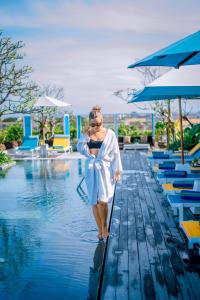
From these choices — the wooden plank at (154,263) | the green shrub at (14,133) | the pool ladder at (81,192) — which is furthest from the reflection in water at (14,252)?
the green shrub at (14,133)

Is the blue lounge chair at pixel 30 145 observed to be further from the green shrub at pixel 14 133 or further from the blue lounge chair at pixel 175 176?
the blue lounge chair at pixel 175 176

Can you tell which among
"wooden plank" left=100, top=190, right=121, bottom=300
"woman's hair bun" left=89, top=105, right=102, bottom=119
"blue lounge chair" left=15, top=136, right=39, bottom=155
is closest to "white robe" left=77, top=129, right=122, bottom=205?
"woman's hair bun" left=89, top=105, right=102, bottom=119

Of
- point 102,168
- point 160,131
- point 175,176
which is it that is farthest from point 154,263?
point 160,131

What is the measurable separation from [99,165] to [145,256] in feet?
4.13

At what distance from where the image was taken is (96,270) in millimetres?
4305

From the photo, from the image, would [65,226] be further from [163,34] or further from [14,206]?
[163,34]

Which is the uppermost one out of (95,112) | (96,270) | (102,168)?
(95,112)

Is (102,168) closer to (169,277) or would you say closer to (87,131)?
(87,131)

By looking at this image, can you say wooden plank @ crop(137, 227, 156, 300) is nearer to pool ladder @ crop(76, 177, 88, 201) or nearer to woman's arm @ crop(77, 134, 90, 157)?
woman's arm @ crop(77, 134, 90, 157)

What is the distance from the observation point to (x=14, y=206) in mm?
7543

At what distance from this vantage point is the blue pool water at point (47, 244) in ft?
13.0

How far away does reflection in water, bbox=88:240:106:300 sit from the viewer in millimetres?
3802

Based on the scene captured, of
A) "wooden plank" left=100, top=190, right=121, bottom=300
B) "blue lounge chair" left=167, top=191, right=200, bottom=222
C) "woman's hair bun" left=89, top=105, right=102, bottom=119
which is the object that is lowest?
"wooden plank" left=100, top=190, right=121, bottom=300

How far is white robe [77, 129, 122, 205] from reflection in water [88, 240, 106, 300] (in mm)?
540
